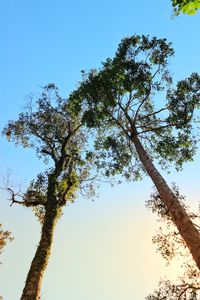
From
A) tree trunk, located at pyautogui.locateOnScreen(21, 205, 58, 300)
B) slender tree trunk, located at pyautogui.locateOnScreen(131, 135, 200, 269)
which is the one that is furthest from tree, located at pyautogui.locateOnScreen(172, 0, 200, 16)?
tree trunk, located at pyautogui.locateOnScreen(21, 205, 58, 300)

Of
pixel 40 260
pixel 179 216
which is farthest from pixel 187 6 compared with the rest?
pixel 40 260

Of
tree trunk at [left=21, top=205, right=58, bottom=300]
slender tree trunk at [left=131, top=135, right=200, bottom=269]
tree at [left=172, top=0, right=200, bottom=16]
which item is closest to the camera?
tree at [left=172, top=0, right=200, bottom=16]

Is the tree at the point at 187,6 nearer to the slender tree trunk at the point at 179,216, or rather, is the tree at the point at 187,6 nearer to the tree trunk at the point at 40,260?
the slender tree trunk at the point at 179,216

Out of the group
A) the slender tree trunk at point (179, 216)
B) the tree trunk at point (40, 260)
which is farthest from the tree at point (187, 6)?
the tree trunk at point (40, 260)

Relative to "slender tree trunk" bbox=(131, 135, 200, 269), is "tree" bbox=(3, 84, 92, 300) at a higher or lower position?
higher

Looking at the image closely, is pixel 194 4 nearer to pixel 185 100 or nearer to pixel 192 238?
pixel 192 238

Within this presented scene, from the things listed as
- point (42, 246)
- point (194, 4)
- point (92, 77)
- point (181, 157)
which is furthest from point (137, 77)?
point (194, 4)

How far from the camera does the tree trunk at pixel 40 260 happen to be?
633 inches

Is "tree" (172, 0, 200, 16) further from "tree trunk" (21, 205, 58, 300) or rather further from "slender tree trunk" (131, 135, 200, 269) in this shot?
"tree trunk" (21, 205, 58, 300)

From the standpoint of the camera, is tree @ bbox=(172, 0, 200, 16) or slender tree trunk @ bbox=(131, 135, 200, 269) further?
slender tree trunk @ bbox=(131, 135, 200, 269)

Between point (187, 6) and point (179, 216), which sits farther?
point (179, 216)

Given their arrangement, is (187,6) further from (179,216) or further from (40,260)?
(40,260)

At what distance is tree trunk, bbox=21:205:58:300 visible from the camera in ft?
52.7

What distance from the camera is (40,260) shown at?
17672 millimetres
